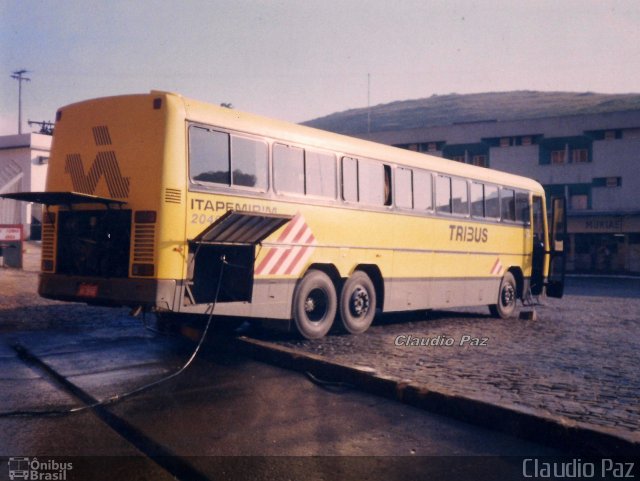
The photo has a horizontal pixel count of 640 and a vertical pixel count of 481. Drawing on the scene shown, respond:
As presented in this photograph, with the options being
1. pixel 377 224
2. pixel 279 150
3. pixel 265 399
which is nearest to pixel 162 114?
pixel 279 150

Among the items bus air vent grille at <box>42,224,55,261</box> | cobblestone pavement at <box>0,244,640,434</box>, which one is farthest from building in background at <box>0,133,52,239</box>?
bus air vent grille at <box>42,224,55,261</box>

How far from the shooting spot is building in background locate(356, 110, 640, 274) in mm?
48125

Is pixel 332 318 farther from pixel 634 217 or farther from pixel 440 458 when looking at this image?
pixel 634 217

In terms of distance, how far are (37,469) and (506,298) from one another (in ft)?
44.7

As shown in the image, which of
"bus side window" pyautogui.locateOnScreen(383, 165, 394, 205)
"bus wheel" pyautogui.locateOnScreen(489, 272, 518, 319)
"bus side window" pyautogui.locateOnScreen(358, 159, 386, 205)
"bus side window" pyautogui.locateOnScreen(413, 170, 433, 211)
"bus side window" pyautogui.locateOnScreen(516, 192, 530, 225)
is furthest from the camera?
"bus side window" pyautogui.locateOnScreen(516, 192, 530, 225)

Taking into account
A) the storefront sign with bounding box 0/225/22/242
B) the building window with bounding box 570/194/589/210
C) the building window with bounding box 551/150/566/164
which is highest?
the building window with bounding box 551/150/566/164

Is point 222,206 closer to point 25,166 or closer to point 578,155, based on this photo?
point 25,166

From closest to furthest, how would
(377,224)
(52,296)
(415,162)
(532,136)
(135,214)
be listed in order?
(135,214) < (52,296) < (377,224) < (415,162) < (532,136)

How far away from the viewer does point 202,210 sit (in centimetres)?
862

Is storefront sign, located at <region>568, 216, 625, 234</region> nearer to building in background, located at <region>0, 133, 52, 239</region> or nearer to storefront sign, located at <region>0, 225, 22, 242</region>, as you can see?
building in background, located at <region>0, 133, 52, 239</region>

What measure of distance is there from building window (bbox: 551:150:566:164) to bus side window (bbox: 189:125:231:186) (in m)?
48.4

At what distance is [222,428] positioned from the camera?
560 centimetres

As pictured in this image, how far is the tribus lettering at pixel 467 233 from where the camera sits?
47.3 feet

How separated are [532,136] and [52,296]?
162 ft
